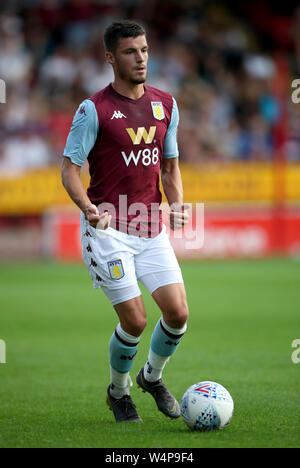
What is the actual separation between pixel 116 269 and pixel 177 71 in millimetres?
16465

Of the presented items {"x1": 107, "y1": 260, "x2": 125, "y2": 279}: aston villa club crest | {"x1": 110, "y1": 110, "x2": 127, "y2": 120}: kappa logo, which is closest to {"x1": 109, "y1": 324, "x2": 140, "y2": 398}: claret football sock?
{"x1": 107, "y1": 260, "x2": 125, "y2": 279}: aston villa club crest

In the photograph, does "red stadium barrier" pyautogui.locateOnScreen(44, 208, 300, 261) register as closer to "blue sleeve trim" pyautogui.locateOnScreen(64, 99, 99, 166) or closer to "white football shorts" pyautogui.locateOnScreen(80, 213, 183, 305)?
"white football shorts" pyautogui.locateOnScreen(80, 213, 183, 305)

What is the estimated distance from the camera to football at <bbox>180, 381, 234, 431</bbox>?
203 inches

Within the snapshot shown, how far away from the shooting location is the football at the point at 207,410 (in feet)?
16.9

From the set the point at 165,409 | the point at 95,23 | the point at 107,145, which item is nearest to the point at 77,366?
the point at 165,409

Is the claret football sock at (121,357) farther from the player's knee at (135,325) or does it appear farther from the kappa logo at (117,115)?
the kappa logo at (117,115)

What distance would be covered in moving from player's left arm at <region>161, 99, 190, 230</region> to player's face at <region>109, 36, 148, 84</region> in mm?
407

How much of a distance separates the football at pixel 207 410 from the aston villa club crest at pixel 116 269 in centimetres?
88

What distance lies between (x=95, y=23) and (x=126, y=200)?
59.9 ft

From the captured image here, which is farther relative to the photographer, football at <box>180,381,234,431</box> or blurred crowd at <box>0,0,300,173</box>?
blurred crowd at <box>0,0,300,173</box>

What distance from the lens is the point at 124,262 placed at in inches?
213

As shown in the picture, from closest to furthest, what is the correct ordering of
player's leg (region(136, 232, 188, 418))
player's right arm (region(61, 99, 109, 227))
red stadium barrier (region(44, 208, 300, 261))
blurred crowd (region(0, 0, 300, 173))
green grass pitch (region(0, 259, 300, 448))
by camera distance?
1. green grass pitch (region(0, 259, 300, 448))
2. player's right arm (region(61, 99, 109, 227))
3. player's leg (region(136, 232, 188, 418))
4. red stadium barrier (region(44, 208, 300, 261))
5. blurred crowd (region(0, 0, 300, 173))

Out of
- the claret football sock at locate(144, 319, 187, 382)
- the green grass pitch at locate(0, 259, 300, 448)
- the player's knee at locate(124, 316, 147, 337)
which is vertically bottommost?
the green grass pitch at locate(0, 259, 300, 448)
